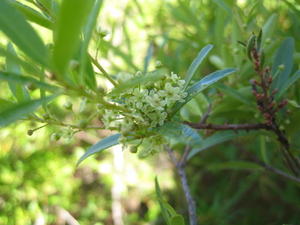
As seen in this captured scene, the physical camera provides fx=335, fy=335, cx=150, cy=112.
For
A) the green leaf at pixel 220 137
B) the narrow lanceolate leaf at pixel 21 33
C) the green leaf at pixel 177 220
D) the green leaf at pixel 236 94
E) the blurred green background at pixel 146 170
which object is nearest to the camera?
the narrow lanceolate leaf at pixel 21 33

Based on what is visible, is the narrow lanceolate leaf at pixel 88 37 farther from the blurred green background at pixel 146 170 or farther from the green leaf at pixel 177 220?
the blurred green background at pixel 146 170

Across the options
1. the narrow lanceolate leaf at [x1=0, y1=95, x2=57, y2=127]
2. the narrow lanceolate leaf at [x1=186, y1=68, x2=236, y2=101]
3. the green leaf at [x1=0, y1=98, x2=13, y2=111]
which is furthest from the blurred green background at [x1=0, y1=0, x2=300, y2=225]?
the narrow lanceolate leaf at [x1=0, y1=95, x2=57, y2=127]

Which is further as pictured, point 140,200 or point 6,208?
point 140,200

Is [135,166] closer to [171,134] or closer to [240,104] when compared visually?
[240,104]

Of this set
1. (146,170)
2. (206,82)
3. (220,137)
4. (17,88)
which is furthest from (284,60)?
(146,170)

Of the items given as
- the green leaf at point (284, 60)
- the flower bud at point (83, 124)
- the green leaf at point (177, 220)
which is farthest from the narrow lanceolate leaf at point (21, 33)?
the green leaf at point (284, 60)

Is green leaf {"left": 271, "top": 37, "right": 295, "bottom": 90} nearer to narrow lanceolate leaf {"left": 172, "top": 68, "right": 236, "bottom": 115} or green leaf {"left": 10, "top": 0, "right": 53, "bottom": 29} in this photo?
narrow lanceolate leaf {"left": 172, "top": 68, "right": 236, "bottom": 115}

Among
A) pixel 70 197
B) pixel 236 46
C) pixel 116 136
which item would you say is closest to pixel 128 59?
pixel 236 46
